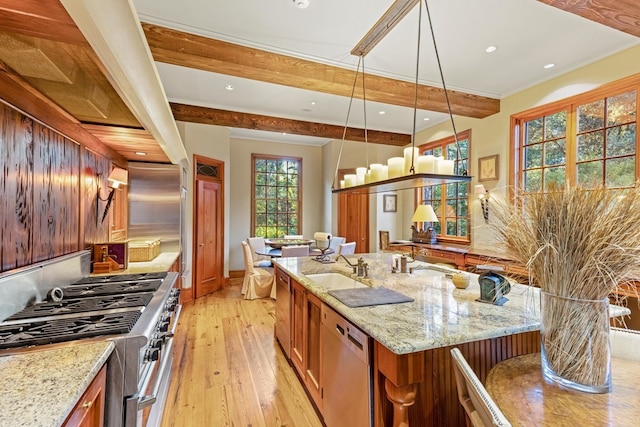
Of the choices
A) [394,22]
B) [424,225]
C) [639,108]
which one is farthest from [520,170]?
[394,22]

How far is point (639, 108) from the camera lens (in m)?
2.91

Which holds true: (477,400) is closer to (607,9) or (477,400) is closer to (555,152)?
(607,9)

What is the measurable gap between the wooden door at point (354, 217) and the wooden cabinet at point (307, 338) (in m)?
4.07

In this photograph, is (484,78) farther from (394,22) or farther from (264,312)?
(264,312)

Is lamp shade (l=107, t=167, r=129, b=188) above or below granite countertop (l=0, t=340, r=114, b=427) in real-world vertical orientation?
above

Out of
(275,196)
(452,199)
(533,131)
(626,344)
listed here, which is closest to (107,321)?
(626,344)

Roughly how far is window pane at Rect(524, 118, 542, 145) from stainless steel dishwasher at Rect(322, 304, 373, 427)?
12.8ft

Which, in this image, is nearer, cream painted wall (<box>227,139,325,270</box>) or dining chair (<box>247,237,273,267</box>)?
dining chair (<box>247,237,273,267</box>)

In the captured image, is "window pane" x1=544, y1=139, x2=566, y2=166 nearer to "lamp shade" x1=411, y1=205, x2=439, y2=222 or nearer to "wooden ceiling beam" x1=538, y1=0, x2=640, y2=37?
"lamp shade" x1=411, y1=205, x2=439, y2=222

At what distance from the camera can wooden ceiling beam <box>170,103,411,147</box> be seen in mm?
4629

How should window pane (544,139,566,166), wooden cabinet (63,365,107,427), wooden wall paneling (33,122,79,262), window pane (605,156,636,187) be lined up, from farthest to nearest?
1. window pane (544,139,566,166)
2. window pane (605,156,636,187)
3. wooden wall paneling (33,122,79,262)
4. wooden cabinet (63,365,107,427)

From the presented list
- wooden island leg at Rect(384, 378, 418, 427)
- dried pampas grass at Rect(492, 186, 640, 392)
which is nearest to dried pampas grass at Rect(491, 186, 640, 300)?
Answer: dried pampas grass at Rect(492, 186, 640, 392)

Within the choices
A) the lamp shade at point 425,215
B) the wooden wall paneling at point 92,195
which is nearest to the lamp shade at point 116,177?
the wooden wall paneling at point 92,195

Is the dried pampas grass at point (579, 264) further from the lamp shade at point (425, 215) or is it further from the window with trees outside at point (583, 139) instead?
the lamp shade at point (425, 215)
